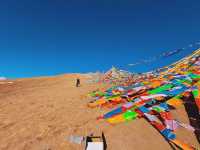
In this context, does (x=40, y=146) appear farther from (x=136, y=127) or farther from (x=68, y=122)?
(x=136, y=127)

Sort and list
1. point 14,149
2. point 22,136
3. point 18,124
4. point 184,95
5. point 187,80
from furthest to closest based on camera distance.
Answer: point 187,80 < point 184,95 < point 18,124 < point 22,136 < point 14,149

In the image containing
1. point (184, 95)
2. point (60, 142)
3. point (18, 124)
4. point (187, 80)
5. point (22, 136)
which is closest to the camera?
point (60, 142)

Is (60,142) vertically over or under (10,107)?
under

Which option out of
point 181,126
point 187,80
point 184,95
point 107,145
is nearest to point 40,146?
point 107,145

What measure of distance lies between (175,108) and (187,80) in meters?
3.15

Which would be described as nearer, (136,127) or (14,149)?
(14,149)

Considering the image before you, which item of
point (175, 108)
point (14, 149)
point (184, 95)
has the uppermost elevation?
point (184, 95)

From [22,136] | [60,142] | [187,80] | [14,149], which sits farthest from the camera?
[187,80]

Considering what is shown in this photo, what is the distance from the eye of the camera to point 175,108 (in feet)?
28.8

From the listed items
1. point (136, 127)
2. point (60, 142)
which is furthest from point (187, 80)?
point (60, 142)

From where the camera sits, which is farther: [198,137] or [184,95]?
[184,95]

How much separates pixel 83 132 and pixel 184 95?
6.19 meters

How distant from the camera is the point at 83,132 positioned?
733cm

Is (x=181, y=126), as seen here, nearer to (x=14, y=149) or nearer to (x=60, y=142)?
(x=60, y=142)
